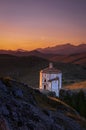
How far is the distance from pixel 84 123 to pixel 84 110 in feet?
110

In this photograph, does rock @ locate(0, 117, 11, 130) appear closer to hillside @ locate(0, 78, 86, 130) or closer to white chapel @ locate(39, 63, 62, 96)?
hillside @ locate(0, 78, 86, 130)

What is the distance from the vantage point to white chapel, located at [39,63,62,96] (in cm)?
6856

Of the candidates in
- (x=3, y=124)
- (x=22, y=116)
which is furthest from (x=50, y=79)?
(x=3, y=124)

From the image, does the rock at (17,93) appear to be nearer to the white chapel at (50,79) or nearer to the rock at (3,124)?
the rock at (3,124)

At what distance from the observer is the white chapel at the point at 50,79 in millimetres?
68562

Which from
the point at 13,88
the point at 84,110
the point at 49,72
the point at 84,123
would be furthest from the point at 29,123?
the point at 49,72

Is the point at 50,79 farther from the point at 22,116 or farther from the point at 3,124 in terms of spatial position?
the point at 3,124

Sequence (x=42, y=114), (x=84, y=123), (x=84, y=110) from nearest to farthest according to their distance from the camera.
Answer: (x=42, y=114), (x=84, y=123), (x=84, y=110)

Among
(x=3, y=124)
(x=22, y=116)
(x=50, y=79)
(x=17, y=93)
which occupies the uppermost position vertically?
(x=50, y=79)

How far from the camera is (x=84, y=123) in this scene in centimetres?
2750

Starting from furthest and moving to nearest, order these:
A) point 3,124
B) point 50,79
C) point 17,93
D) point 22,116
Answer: point 50,79
point 17,93
point 22,116
point 3,124

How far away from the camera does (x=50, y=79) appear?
68.3m

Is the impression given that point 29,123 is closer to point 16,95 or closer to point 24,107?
point 24,107

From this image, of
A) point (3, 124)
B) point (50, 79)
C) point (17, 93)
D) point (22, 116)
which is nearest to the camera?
point (3, 124)
